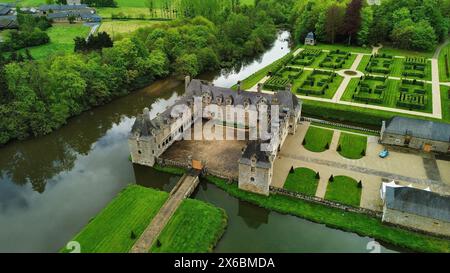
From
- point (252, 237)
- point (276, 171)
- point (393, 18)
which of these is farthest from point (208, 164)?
point (393, 18)

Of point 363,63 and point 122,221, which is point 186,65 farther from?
point 122,221

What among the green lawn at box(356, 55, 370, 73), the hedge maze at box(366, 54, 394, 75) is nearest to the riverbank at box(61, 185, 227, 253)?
the hedge maze at box(366, 54, 394, 75)

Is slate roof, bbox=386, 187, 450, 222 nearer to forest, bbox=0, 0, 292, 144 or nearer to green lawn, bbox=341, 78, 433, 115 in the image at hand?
green lawn, bbox=341, 78, 433, 115

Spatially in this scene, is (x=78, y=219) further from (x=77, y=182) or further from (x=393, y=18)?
(x=393, y=18)

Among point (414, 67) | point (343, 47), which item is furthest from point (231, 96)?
point (343, 47)

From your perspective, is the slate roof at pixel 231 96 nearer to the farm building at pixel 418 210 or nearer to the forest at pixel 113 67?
the forest at pixel 113 67
